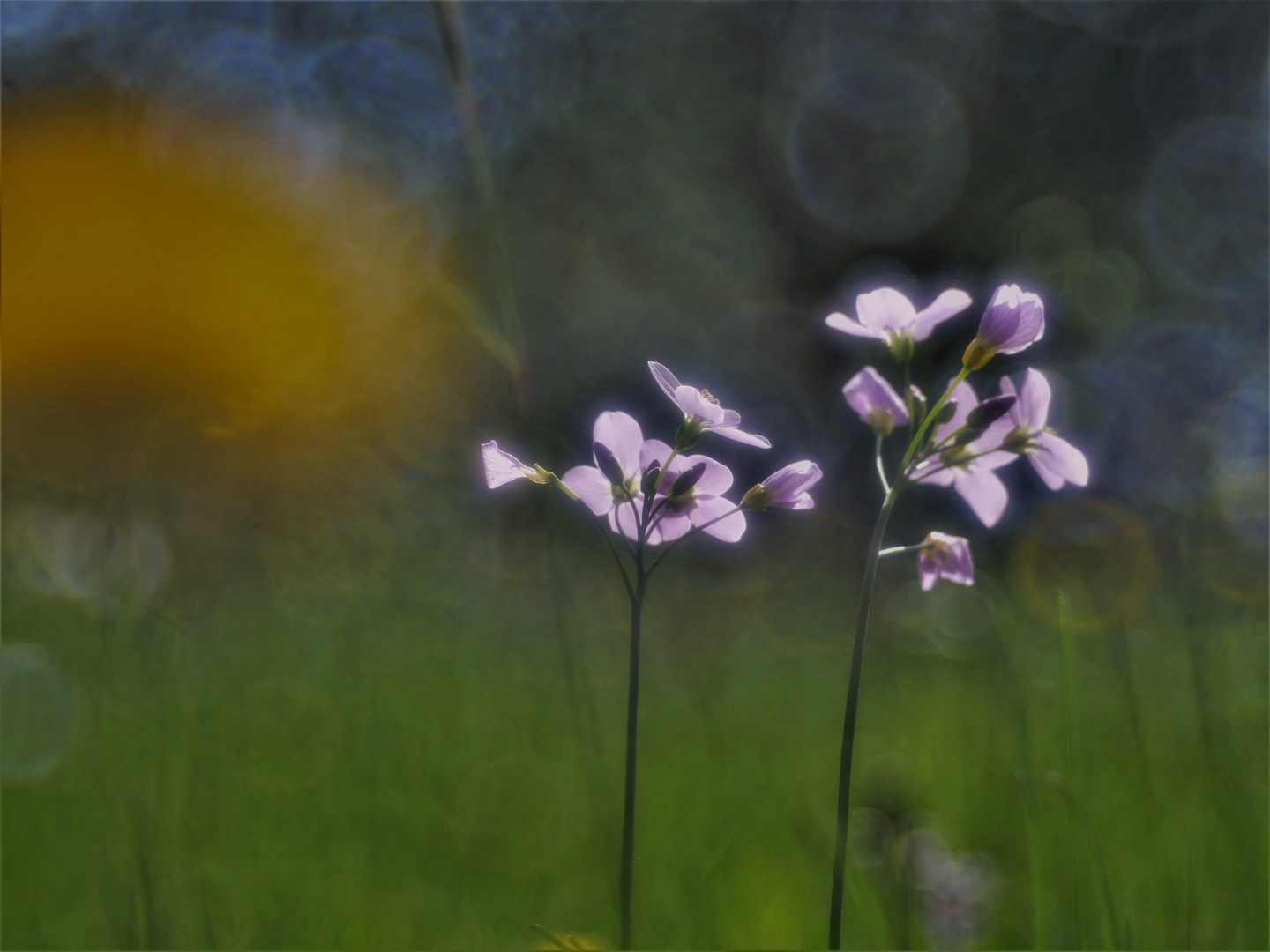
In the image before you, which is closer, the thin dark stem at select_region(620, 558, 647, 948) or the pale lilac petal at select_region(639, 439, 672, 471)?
the thin dark stem at select_region(620, 558, 647, 948)

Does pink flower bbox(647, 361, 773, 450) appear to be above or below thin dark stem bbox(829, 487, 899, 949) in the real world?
above

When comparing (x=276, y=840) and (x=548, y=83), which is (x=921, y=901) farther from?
(x=548, y=83)

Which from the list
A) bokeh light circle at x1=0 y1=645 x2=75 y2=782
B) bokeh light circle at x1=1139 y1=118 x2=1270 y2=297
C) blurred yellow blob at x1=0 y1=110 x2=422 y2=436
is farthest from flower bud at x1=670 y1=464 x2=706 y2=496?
bokeh light circle at x1=1139 y1=118 x2=1270 y2=297

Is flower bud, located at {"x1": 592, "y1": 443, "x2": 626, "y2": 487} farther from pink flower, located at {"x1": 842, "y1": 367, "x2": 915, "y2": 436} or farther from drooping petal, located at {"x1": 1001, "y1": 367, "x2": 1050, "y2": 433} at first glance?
drooping petal, located at {"x1": 1001, "y1": 367, "x2": 1050, "y2": 433}

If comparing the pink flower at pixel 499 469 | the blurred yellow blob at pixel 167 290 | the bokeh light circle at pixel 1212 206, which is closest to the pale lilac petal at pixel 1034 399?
the pink flower at pixel 499 469

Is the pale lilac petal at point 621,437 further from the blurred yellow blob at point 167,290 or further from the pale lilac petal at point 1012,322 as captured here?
the blurred yellow blob at point 167,290

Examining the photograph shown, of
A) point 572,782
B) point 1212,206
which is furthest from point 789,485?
point 1212,206
